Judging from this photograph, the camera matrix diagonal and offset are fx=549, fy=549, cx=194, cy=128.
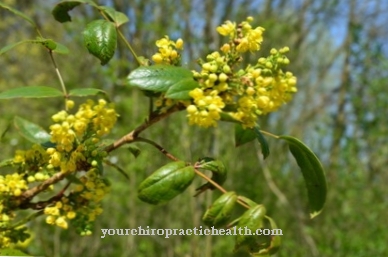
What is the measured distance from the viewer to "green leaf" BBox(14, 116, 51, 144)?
816 mm

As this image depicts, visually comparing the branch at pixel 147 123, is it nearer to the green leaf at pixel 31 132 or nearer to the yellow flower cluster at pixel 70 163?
the yellow flower cluster at pixel 70 163

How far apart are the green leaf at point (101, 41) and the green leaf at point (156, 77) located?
51 millimetres

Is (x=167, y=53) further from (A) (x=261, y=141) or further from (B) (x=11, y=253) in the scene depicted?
(B) (x=11, y=253)

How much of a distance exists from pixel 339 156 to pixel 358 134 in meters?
0.21

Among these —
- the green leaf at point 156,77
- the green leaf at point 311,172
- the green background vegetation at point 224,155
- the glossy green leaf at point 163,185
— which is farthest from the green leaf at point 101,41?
the green background vegetation at point 224,155

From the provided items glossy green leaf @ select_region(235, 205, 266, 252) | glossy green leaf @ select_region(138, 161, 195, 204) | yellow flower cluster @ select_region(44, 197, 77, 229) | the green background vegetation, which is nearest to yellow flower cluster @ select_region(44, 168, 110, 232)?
yellow flower cluster @ select_region(44, 197, 77, 229)

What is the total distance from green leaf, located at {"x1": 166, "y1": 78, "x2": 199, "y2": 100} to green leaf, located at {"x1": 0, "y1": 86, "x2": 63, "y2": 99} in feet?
0.56

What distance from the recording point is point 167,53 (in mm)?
702

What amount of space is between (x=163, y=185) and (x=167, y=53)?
17cm

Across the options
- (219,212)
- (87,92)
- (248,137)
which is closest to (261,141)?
(248,137)

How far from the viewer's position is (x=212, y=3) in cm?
338

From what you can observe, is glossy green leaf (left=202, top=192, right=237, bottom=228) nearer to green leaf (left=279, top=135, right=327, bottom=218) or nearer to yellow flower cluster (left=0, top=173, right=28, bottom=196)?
green leaf (left=279, top=135, right=327, bottom=218)

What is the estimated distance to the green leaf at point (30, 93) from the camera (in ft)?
2.23

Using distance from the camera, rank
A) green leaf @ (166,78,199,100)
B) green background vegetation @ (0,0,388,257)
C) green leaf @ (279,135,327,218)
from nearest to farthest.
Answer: green leaf @ (166,78,199,100), green leaf @ (279,135,327,218), green background vegetation @ (0,0,388,257)
